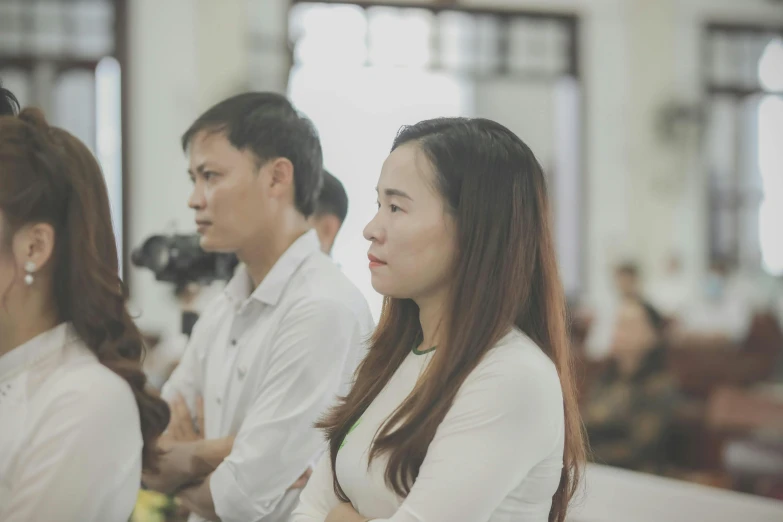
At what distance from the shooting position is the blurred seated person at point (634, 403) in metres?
5.30

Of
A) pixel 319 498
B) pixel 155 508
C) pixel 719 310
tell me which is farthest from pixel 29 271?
pixel 719 310

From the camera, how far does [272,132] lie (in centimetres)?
220

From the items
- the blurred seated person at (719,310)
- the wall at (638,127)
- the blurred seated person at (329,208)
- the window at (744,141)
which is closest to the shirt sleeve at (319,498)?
the blurred seated person at (329,208)

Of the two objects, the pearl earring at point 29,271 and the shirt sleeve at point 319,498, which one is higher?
the pearl earring at point 29,271

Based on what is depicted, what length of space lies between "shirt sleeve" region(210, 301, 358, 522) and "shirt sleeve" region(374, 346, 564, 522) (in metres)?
0.65

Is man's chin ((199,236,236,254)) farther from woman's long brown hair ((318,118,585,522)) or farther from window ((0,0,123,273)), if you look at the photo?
window ((0,0,123,273))

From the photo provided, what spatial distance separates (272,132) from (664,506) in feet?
3.77

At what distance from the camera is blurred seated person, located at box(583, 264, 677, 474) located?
5.30 meters

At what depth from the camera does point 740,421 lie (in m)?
4.79

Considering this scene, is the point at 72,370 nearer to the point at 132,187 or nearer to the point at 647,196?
the point at 132,187

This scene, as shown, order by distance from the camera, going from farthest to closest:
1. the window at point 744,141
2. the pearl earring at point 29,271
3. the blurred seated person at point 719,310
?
the window at point 744,141
the blurred seated person at point 719,310
the pearl earring at point 29,271

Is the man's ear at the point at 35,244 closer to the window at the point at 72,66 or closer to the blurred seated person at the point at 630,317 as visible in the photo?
the blurred seated person at the point at 630,317

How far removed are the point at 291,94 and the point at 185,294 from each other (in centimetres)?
734

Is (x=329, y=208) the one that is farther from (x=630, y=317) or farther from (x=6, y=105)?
(x=630, y=317)
